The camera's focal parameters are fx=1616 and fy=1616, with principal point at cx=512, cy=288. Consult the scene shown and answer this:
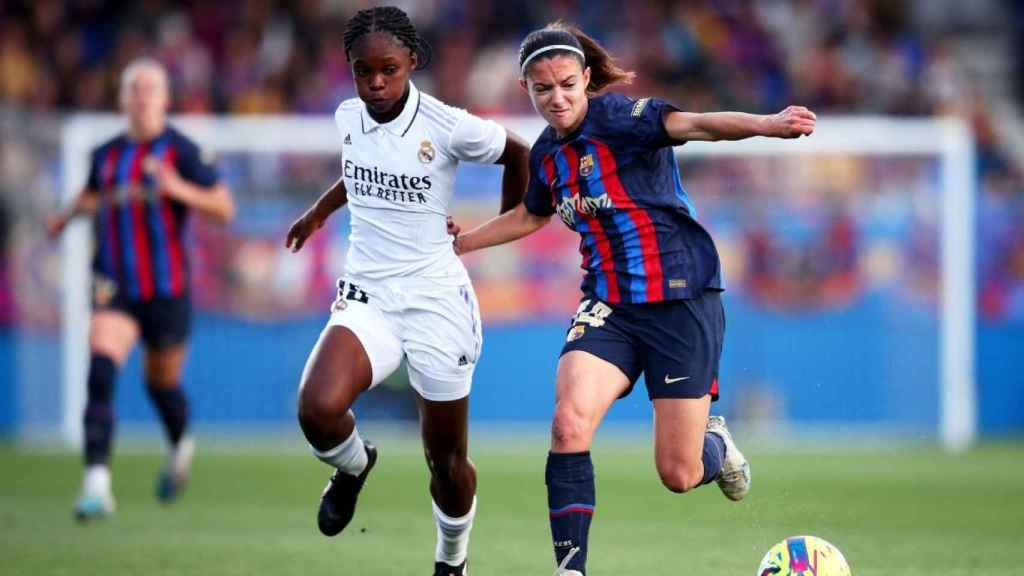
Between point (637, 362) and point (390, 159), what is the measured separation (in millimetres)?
1316

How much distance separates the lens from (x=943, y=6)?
20.7m

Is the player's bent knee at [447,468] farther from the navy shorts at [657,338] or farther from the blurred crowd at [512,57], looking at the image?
the blurred crowd at [512,57]

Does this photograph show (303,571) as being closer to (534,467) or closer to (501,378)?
(534,467)

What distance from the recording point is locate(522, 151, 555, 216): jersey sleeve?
6.70 meters

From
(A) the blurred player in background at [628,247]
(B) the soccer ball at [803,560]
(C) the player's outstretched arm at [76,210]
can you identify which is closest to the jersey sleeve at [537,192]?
(A) the blurred player in background at [628,247]

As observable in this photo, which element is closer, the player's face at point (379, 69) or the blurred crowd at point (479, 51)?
the player's face at point (379, 69)

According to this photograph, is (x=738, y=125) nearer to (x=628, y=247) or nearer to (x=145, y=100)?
(x=628, y=247)

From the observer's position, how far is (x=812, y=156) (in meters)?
16.2

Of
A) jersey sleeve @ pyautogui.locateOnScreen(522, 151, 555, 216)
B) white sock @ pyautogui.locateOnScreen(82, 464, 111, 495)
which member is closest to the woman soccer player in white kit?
jersey sleeve @ pyautogui.locateOnScreen(522, 151, 555, 216)

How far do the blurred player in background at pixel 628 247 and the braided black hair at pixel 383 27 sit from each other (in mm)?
509

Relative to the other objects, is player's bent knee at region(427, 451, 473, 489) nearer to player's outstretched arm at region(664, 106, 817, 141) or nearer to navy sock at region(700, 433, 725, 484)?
navy sock at region(700, 433, 725, 484)

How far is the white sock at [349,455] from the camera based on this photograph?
6.67 m

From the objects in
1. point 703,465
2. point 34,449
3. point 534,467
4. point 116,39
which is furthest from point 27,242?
point 703,465

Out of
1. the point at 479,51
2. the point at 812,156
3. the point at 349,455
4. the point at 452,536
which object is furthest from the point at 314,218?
the point at 479,51
